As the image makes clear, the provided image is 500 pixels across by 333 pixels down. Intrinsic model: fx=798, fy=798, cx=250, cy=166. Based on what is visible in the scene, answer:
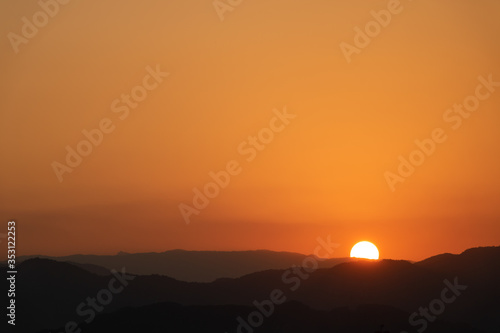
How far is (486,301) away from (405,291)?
19271 mm

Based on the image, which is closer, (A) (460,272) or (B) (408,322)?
(B) (408,322)

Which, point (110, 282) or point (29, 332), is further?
point (110, 282)

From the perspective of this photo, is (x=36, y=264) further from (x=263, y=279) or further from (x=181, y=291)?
(x=263, y=279)

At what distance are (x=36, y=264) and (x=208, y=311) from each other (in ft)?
211

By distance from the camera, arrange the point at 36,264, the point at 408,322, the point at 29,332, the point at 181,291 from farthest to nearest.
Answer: the point at 36,264, the point at 181,291, the point at 29,332, the point at 408,322

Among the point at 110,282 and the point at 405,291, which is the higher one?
the point at 110,282

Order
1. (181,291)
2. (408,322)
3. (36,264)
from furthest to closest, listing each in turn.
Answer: (36,264) < (181,291) < (408,322)

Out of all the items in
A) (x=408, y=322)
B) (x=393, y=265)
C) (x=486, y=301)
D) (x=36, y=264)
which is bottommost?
(x=408, y=322)

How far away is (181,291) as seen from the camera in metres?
172

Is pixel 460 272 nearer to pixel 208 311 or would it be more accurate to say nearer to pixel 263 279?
pixel 263 279

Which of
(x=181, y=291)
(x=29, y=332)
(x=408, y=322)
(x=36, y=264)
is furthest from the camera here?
(x=36, y=264)

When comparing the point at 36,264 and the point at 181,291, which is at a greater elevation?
the point at 36,264

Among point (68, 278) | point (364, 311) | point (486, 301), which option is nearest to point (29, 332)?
point (68, 278)

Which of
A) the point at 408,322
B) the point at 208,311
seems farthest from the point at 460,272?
the point at 208,311
